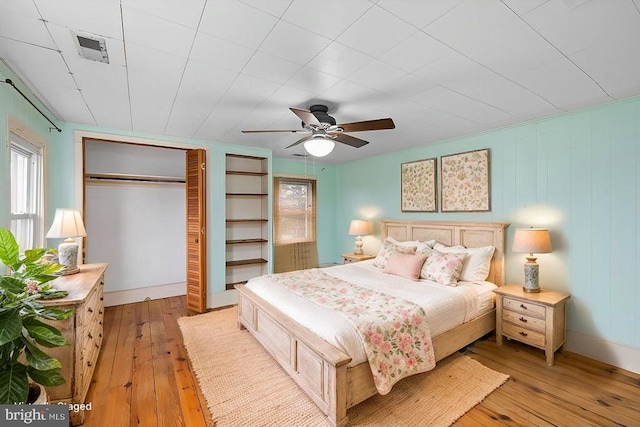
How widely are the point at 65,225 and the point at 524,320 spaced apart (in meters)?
4.43

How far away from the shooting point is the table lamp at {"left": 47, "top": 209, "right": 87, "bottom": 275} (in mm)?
2537

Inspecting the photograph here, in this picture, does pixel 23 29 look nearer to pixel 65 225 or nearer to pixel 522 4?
pixel 65 225

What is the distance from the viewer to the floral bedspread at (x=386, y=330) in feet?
6.72

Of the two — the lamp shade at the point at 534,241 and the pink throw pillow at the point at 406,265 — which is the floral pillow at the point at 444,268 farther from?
the lamp shade at the point at 534,241

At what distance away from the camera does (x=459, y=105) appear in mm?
2730

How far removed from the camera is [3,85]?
200cm

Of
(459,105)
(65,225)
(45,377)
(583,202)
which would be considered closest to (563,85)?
(459,105)

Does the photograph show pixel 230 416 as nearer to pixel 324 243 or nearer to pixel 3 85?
pixel 3 85

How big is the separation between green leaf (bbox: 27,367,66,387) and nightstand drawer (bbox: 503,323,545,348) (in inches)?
143

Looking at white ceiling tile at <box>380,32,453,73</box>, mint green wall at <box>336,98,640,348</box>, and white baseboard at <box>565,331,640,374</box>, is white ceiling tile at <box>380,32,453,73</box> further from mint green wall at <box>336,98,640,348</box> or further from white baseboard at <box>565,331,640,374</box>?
white baseboard at <box>565,331,640,374</box>

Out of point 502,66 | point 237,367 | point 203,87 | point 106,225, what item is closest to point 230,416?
point 237,367

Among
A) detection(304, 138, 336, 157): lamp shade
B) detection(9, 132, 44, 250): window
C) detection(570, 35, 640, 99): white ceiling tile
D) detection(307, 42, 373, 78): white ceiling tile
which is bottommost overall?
detection(9, 132, 44, 250): window

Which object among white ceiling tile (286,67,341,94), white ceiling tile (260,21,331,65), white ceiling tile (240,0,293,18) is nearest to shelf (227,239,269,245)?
white ceiling tile (286,67,341,94)

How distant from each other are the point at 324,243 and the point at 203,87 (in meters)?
4.20
